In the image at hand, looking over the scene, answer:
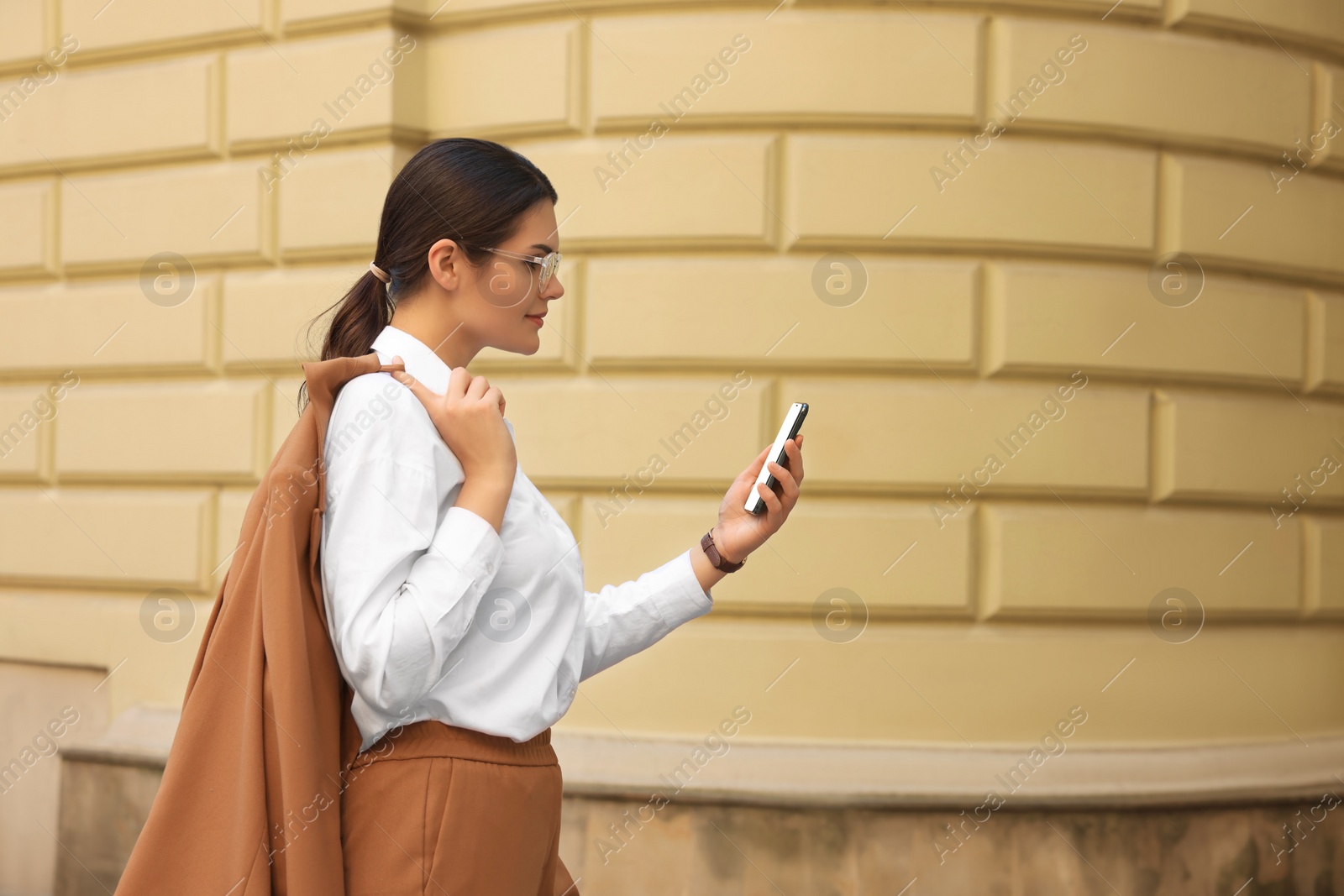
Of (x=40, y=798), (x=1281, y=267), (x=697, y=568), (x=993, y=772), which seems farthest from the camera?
(x=40, y=798)

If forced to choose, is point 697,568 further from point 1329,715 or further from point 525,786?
point 1329,715

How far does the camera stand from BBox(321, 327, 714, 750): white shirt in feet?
4.71

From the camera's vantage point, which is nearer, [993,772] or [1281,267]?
[993,772]

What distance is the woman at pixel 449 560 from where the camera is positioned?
1456 millimetres

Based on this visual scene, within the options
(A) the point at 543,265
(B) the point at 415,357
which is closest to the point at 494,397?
(B) the point at 415,357

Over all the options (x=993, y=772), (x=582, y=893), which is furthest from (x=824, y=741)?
(x=582, y=893)

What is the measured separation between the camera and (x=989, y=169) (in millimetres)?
4387

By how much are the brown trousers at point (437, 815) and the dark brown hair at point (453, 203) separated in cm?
63

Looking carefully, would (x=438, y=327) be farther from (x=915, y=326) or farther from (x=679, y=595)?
(x=915, y=326)

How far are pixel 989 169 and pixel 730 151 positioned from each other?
0.98 metres

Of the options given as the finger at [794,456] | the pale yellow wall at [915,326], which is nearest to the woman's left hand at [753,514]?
the finger at [794,456]

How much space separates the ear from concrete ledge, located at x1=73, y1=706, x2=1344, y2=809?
2.82 meters

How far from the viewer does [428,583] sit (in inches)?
57.3

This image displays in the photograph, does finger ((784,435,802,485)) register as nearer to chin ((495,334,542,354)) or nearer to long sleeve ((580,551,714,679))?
long sleeve ((580,551,714,679))
